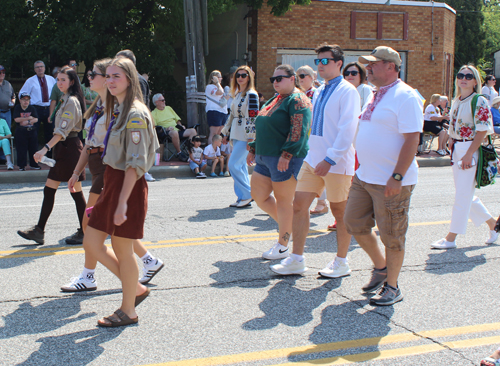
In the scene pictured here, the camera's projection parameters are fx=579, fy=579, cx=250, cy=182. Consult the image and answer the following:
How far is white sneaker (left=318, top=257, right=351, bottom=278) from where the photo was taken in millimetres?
5078

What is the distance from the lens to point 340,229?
16.5ft

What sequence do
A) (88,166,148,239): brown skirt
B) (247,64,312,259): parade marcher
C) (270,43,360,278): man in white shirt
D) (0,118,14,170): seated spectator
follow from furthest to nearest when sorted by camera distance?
(0,118,14,170): seated spectator, (247,64,312,259): parade marcher, (270,43,360,278): man in white shirt, (88,166,148,239): brown skirt

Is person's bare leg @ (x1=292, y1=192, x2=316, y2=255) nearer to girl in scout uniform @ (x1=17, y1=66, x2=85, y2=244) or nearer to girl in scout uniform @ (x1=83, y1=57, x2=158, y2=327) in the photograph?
girl in scout uniform @ (x1=83, y1=57, x2=158, y2=327)

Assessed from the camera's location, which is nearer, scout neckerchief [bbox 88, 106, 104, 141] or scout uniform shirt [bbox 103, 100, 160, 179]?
scout uniform shirt [bbox 103, 100, 160, 179]

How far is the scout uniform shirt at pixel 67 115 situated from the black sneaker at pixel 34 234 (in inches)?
42.4

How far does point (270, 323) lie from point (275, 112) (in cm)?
210

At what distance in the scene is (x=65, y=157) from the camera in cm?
628

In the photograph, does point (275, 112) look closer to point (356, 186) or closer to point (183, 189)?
point (356, 186)

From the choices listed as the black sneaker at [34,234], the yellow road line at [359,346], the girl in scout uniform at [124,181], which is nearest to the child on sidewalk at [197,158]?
the black sneaker at [34,234]

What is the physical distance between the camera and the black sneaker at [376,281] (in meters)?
4.70

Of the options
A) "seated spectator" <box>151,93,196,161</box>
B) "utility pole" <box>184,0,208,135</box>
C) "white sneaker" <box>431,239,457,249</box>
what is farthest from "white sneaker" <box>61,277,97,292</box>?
"utility pole" <box>184,0,208,135</box>

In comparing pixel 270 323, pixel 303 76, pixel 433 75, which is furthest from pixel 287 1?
pixel 270 323

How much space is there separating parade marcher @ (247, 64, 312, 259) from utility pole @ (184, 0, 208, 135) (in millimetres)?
9797

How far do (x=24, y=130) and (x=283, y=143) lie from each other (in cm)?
872
